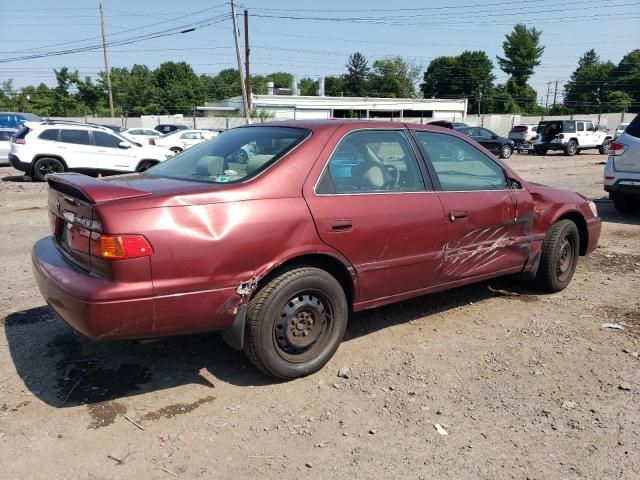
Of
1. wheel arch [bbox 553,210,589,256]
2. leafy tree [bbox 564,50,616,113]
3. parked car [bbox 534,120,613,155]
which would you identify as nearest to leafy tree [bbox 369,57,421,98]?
leafy tree [bbox 564,50,616,113]

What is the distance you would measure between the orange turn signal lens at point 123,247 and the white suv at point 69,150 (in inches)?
505

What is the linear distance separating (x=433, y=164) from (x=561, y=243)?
1.79 m

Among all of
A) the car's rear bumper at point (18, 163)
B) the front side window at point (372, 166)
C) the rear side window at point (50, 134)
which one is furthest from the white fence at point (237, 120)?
the front side window at point (372, 166)

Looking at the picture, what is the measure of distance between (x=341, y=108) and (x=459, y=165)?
2304 inches

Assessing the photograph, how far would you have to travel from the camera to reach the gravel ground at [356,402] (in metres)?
2.68

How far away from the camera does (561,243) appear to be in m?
5.10

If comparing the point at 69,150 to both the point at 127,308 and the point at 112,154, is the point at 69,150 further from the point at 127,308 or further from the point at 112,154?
the point at 127,308

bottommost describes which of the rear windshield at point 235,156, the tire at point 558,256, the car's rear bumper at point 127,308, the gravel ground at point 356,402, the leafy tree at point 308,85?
the gravel ground at point 356,402

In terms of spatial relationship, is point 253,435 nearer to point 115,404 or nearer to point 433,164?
point 115,404

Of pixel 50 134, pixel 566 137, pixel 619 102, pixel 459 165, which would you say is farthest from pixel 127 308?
pixel 619 102

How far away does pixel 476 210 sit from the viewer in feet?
13.9

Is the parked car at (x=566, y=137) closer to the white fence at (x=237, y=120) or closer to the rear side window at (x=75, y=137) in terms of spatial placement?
the white fence at (x=237, y=120)

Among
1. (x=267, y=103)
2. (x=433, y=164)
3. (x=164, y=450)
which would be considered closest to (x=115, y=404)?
(x=164, y=450)

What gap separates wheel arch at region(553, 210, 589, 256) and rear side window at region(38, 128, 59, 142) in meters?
13.8
